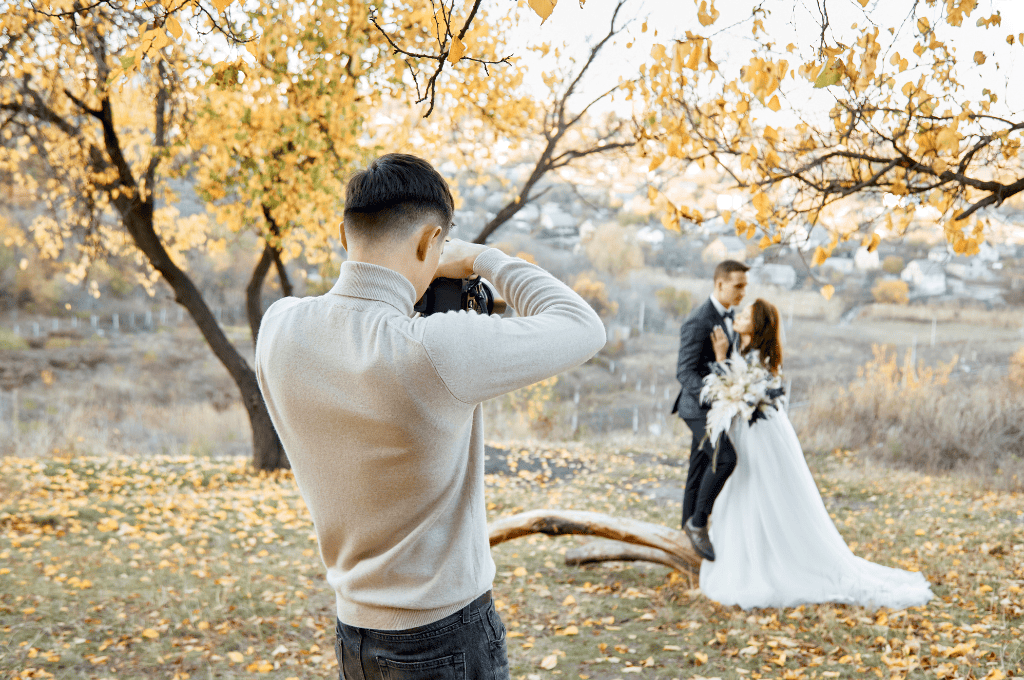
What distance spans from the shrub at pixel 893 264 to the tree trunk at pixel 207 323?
13.0 metres

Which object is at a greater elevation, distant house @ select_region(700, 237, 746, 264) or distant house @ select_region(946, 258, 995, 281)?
distant house @ select_region(700, 237, 746, 264)

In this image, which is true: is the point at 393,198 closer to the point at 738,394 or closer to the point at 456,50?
the point at 456,50

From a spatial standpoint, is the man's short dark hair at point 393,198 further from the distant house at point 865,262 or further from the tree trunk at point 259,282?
the distant house at point 865,262

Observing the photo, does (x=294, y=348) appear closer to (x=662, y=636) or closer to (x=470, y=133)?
(x=662, y=636)

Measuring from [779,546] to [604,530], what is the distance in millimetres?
1080

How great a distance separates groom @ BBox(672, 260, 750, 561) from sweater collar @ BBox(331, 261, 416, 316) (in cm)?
315

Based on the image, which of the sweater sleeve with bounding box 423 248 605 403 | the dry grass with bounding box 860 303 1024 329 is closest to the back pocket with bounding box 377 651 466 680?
the sweater sleeve with bounding box 423 248 605 403

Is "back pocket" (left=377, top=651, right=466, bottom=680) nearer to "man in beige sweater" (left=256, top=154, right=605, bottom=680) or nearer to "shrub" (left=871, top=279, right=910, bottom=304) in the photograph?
"man in beige sweater" (left=256, top=154, right=605, bottom=680)

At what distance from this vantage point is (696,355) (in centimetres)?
420

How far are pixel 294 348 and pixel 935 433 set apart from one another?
929 cm

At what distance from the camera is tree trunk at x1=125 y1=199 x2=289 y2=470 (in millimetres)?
6828

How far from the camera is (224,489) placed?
713 centimetres

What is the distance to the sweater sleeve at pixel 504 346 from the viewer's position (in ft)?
3.31

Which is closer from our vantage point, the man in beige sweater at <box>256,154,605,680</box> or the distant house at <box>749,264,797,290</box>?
the man in beige sweater at <box>256,154,605,680</box>
